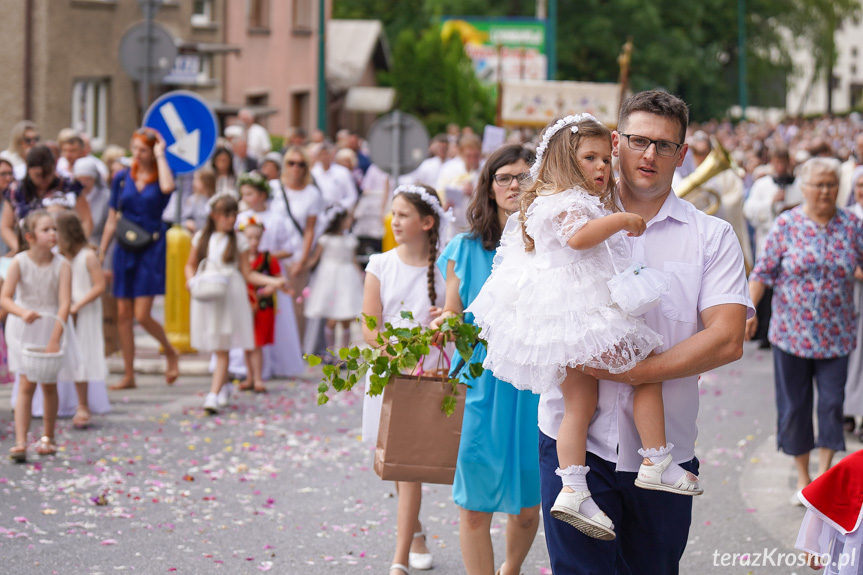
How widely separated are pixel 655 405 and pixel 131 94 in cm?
2426

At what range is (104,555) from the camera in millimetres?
5742

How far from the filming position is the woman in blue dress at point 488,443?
479 cm

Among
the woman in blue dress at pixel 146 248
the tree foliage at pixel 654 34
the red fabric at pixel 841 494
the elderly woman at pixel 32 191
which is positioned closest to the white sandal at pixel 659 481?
the red fabric at pixel 841 494

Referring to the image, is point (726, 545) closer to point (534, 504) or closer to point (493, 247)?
point (534, 504)

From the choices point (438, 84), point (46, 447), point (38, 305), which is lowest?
point (46, 447)

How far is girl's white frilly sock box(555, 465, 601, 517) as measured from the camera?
3605 mm

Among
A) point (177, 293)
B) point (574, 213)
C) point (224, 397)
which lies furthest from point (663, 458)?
point (177, 293)

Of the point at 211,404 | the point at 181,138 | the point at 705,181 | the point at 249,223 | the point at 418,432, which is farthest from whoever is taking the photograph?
the point at 705,181

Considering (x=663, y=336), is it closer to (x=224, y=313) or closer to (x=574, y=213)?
(x=574, y=213)

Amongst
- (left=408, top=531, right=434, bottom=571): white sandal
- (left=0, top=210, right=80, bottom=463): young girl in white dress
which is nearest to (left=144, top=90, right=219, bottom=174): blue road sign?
(left=0, top=210, right=80, bottom=463): young girl in white dress

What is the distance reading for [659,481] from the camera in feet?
11.7

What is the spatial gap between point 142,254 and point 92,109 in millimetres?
15807

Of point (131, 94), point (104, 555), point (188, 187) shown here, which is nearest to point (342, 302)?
point (188, 187)

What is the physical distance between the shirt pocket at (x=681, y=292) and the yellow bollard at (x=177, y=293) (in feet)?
28.8
